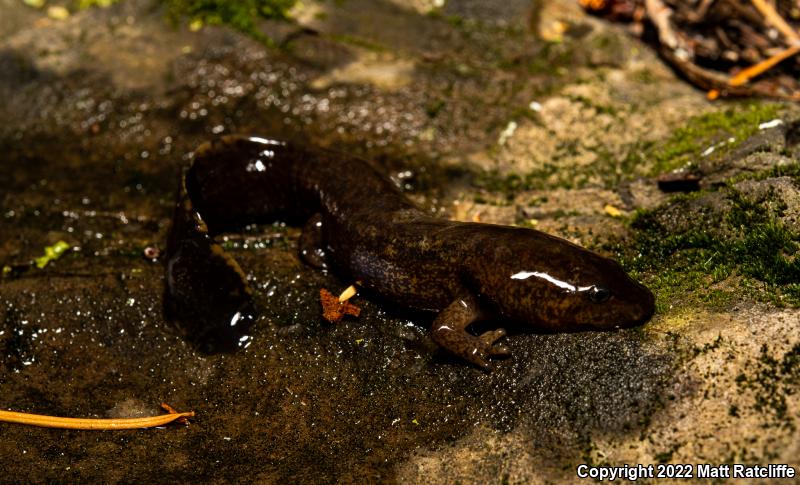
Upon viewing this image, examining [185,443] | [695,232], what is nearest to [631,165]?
[695,232]

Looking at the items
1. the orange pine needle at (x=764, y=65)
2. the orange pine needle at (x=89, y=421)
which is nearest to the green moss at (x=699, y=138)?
the orange pine needle at (x=764, y=65)

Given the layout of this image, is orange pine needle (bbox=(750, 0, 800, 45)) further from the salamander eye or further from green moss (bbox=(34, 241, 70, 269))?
green moss (bbox=(34, 241, 70, 269))

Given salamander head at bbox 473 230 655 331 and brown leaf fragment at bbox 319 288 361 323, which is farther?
brown leaf fragment at bbox 319 288 361 323

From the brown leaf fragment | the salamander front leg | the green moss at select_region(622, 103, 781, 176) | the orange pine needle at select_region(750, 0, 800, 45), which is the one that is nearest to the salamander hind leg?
the brown leaf fragment

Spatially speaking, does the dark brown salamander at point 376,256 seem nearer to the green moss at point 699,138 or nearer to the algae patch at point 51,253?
the algae patch at point 51,253

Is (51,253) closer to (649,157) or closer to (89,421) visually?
(89,421)

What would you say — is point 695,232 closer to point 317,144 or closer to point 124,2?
point 317,144
